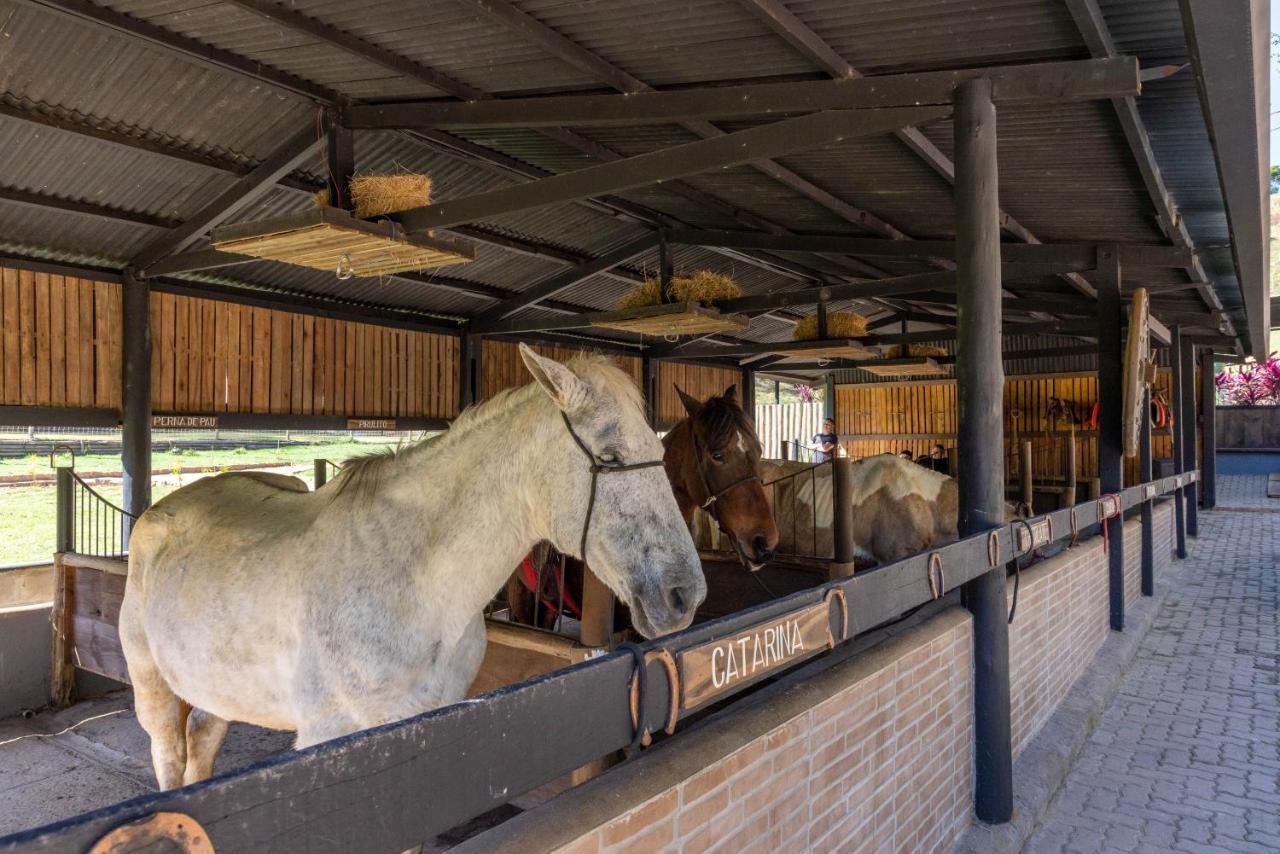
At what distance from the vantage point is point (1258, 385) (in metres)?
22.6

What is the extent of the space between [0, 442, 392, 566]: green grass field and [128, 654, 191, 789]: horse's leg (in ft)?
14.2

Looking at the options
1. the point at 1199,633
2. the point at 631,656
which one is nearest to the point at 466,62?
the point at 631,656

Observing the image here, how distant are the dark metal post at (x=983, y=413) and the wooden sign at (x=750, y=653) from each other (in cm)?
176

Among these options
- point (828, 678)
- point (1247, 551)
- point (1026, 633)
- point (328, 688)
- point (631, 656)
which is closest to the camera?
point (631, 656)

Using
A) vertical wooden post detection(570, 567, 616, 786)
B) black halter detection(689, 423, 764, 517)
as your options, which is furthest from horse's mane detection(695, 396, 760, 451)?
vertical wooden post detection(570, 567, 616, 786)

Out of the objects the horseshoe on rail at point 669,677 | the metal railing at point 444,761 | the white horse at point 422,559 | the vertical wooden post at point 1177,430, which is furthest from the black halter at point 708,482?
the vertical wooden post at point 1177,430

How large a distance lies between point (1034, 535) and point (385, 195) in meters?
4.06

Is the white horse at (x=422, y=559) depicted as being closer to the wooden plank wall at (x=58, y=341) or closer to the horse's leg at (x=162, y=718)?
the horse's leg at (x=162, y=718)

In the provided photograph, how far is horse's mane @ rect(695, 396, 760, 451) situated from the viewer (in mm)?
4609

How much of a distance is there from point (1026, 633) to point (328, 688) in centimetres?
378

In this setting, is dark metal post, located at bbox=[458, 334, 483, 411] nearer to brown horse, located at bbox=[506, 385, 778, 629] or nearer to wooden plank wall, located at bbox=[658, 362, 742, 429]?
wooden plank wall, located at bbox=[658, 362, 742, 429]

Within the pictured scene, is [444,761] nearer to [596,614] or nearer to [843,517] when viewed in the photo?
[596,614]

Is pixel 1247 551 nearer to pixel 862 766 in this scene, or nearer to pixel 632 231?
pixel 632 231

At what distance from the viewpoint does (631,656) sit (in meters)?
1.51
